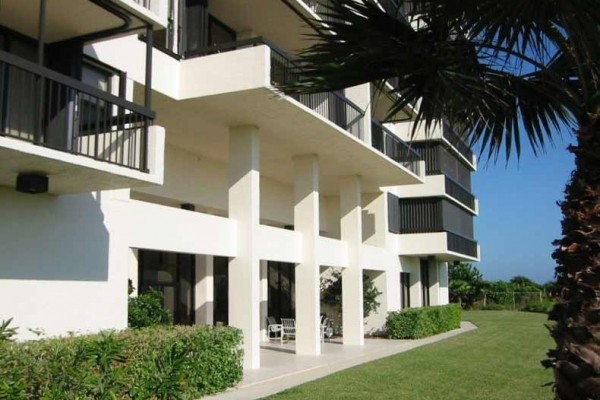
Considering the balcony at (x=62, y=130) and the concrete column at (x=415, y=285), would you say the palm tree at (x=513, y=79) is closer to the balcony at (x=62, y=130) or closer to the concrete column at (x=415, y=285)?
the balcony at (x=62, y=130)

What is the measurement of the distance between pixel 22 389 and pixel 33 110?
14.2 ft

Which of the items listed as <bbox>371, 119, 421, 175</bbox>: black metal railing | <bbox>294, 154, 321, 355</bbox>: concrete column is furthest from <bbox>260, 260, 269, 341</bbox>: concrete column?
<bbox>371, 119, 421, 175</bbox>: black metal railing

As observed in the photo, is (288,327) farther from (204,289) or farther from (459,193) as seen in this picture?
(459,193)

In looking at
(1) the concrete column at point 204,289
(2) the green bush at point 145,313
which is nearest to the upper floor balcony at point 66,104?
(2) the green bush at point 145,313

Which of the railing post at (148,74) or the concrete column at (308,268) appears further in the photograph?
the concrete column at (308,268)

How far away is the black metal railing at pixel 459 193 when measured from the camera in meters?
30.8

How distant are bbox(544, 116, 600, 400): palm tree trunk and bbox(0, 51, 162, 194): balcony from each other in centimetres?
595

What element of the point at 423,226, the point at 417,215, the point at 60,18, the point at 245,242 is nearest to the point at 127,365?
the point at 60,18

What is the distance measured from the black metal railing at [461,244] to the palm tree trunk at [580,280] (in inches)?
939

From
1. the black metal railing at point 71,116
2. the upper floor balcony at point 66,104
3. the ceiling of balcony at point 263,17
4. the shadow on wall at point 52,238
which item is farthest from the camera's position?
the ceiling of balcony at point 263,17

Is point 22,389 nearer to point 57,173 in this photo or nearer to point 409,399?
point 57,173

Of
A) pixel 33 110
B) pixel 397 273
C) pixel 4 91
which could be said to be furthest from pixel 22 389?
pixel 397 273

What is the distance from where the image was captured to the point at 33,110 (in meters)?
9.84

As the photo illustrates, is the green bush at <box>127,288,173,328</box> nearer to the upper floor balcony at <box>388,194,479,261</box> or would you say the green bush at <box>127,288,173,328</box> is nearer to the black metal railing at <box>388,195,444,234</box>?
the upper floor balcony at <box>388,194,479,261</box>
